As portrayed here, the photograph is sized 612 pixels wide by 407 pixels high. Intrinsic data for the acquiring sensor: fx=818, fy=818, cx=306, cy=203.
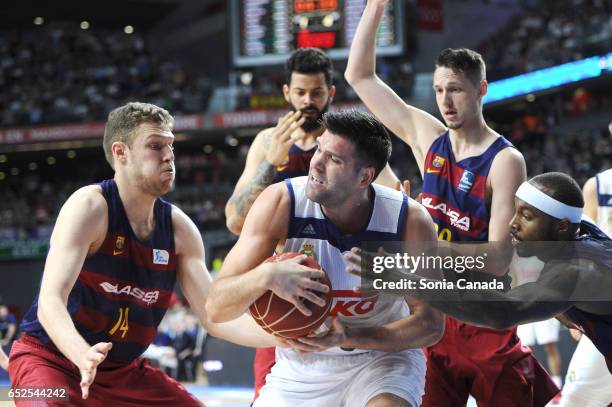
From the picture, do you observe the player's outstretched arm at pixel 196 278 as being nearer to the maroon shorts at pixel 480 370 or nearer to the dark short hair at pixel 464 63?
the maroon shorts at pixel 480 370

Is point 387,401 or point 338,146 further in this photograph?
point 338,146

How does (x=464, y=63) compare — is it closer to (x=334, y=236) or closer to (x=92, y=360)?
(x=334, y=236)

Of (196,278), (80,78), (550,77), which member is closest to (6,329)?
(196,278)

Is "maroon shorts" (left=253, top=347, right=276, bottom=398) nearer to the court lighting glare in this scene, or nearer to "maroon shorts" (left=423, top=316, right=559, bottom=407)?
"maroon shorts" (left=423, top=316, right=559, bottom=407)

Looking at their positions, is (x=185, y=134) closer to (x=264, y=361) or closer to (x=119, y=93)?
(x=119, y=93)

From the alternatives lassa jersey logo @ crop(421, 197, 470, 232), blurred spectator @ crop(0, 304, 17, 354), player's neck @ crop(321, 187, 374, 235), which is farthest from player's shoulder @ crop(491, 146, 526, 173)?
blurred spectator @ crop(0, 304, 17, 354)

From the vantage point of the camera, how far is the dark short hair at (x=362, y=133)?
12.2ft

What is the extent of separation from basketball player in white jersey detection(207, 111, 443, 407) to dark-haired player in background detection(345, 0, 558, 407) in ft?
2.21

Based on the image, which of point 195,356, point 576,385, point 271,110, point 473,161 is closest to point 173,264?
point 473,161

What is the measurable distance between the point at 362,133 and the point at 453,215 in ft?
3.57

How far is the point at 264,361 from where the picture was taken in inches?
190

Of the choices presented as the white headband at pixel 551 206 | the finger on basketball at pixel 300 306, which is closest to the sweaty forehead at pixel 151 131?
the finger on basketball at pixel 300 306

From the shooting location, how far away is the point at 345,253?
139 inches

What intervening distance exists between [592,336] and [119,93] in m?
24.8
